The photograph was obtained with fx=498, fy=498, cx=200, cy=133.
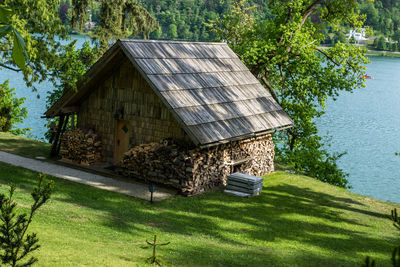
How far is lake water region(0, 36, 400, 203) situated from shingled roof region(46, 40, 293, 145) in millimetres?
14013

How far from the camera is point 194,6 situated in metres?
93.7

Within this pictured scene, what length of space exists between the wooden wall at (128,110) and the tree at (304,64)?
32.8 feet

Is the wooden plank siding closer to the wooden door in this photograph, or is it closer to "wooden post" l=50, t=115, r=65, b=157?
the wooden door

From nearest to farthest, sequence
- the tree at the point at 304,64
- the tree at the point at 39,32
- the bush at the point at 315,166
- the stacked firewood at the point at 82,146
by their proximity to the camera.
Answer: the tree at the point at 39,32
the stacked firewood at the point at 82,146
the bush at the point at 315,166
the tree at the point at 304,64

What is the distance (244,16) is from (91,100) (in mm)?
25273

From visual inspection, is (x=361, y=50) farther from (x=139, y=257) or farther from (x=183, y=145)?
(x=139, y=257)

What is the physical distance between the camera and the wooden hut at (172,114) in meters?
17.2

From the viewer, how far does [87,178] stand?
1834 cm

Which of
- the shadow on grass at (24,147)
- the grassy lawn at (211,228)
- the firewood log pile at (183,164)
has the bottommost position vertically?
the grassy lawn at (211,228)

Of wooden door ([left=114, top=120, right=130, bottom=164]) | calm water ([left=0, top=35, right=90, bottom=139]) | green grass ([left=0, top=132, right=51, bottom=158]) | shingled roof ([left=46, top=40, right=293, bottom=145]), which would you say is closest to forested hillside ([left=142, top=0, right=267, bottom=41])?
calm water ([left=0, top=35, right=90, bottom=139])

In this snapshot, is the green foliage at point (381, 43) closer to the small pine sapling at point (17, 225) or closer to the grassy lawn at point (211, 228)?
the grassy lawn at point (211, 228)

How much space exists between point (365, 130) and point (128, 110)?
34.1m

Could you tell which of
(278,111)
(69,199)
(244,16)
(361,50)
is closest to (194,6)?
(244,16)

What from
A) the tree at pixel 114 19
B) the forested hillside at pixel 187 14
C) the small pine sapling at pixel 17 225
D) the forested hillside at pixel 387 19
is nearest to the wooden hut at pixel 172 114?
the small pine sapling at pixel 17 225
